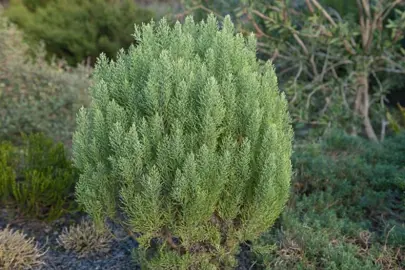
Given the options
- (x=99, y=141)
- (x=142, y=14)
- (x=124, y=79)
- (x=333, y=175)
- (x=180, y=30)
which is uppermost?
(x=142, y=14)

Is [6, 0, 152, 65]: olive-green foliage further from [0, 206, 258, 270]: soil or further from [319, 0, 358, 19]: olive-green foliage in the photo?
[0, 206, 258, 270]: soil

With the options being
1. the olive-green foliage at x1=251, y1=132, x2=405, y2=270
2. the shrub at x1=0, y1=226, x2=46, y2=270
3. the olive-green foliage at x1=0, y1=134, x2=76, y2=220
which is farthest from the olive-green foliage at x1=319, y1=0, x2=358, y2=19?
the shrub at x1=0, y1=226, x2=46, y2=270

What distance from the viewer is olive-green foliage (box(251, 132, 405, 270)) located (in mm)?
3314

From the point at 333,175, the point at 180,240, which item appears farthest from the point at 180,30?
the point at 333,175

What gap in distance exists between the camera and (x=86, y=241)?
11.8 ft

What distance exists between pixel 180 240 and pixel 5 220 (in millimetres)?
1736

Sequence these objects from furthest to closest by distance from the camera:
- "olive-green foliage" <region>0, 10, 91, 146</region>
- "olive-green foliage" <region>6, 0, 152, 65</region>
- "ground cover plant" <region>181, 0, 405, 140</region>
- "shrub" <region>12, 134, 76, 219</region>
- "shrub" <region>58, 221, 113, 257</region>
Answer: "olive-green foliage" <region>6, 0, 152, 65</region>
"olive-green foliage" <region>0, 10, 91, 146</region>
"ground cover plant" <region>181, 0, 405, 140</region>
"shrub" <region>12, 134, 76, 219</region>
"shrub" <region>58, 221, 113, 257</region>

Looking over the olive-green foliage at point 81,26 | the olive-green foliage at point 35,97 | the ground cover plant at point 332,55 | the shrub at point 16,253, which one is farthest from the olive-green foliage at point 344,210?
the olive-green foliage at point 81,26

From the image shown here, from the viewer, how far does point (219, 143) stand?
2758 millimetres

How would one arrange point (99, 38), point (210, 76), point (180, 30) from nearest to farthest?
point (210, 76), point (180, 30), point (99, 38)

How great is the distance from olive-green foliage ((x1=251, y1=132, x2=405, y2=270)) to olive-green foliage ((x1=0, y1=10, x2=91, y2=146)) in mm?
2661

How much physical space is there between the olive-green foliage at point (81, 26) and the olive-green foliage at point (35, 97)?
118 cm

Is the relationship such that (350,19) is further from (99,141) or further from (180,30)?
(99,141)

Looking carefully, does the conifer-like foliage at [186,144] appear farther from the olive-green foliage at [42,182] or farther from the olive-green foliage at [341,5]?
the olive-green foliage at [341,5]
